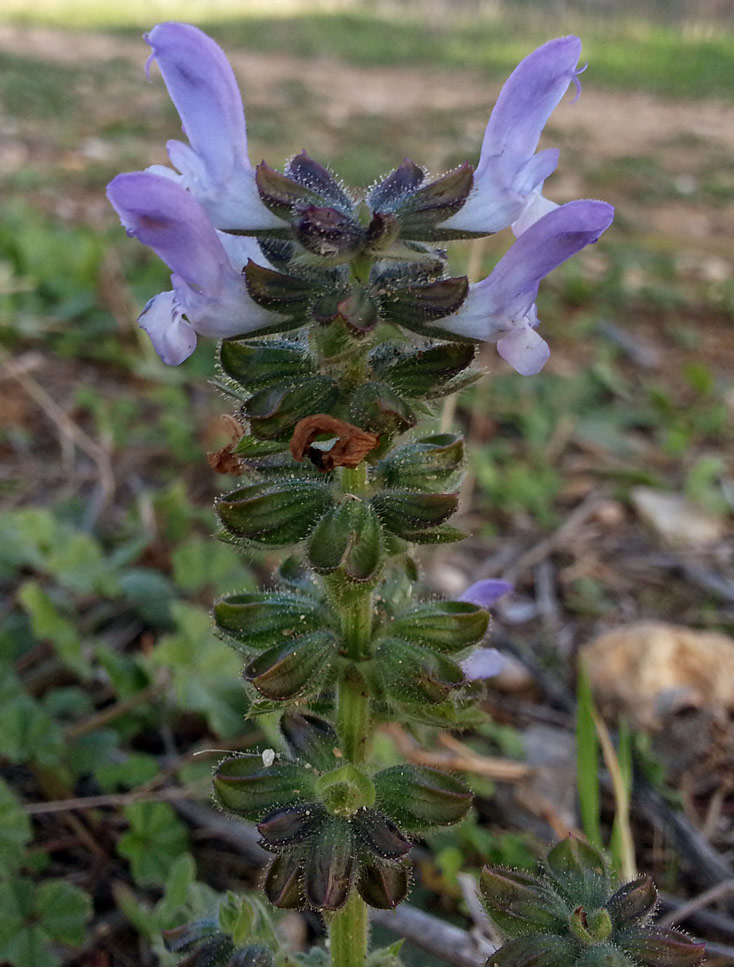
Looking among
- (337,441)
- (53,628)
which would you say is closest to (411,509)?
(337,441)

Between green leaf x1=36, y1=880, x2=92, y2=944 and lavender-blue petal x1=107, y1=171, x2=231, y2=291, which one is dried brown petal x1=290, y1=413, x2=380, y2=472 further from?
green leaf x1=36, y1=880, x2=92, y2=944

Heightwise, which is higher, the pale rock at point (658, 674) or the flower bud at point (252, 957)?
the flower bud at point (252, 957)

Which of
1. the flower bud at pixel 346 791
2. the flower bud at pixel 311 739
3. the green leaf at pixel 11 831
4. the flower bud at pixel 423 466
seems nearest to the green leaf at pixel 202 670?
the green leaf at pixel 11 831

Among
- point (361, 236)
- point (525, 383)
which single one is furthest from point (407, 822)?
point (525, 383)

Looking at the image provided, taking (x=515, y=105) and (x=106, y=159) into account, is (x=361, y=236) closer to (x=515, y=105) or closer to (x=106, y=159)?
(x=515, y=105)

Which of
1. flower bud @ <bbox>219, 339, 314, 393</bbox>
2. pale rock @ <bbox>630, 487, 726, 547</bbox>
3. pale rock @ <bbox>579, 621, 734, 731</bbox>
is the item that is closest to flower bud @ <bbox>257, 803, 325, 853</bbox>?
flower bud @ <bbox>219, 339, 314, 393</bbox>

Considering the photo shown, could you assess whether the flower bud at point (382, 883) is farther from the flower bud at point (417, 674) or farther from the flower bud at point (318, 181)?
the flower bud at point (318, 181)
